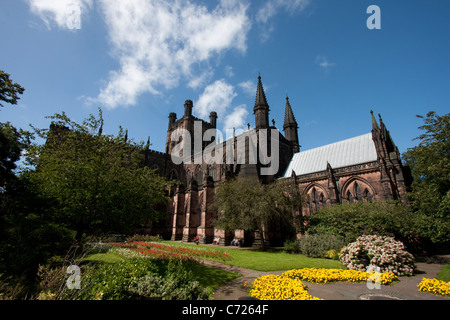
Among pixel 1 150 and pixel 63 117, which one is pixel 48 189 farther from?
pixel 1 150

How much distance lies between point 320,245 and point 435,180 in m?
9.30

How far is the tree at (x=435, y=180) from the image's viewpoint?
12781 mm

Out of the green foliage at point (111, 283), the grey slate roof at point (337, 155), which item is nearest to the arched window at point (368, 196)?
the grey slate roof at point (337, 155)

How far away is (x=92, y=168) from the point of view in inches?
347

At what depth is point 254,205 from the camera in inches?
707

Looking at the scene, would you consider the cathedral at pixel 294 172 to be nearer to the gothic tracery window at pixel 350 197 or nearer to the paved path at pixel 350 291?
the gothic tracery window at pixel 350 197

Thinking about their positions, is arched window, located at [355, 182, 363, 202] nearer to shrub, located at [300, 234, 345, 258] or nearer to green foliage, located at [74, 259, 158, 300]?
shrub, located at [300, 234, 345, 258]

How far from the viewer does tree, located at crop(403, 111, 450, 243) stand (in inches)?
503

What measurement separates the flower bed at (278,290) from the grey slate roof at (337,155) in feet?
74.5

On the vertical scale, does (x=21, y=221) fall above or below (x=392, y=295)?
above

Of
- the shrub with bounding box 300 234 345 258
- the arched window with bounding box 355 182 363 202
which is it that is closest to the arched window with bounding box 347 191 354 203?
the arched window with bounding box 355 182 363 202
